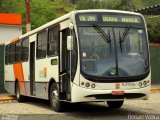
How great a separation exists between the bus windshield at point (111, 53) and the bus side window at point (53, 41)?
1.82 meters

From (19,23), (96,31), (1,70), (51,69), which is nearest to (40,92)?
(51,69)

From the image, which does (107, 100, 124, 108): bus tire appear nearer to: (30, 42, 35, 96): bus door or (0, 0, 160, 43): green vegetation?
(30, 42, 35, 96): bus door

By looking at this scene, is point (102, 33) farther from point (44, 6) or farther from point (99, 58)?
point (44, 6)

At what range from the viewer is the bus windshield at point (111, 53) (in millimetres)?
12617

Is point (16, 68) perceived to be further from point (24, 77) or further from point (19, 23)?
point (19, 23)

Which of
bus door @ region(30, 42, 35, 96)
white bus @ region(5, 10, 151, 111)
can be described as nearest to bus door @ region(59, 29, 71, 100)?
white bus @ region(5, 10, 151, 111)

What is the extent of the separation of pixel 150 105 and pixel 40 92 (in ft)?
13.5

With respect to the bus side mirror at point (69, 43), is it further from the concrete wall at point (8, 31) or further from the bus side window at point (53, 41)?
the concrete wall at point (8, 31)

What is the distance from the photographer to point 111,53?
1280cm

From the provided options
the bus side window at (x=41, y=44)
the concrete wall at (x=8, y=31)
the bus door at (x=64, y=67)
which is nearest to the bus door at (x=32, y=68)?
the bus side window at (x=41, y=44)

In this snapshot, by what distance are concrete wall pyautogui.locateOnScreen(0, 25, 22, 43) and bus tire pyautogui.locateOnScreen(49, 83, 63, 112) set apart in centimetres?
3803

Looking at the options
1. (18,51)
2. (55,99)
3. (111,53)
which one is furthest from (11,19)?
(111,53)

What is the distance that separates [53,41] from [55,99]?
1.97 metres

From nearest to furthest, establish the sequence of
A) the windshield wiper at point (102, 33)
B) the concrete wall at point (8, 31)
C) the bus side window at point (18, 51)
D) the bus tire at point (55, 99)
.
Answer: the windshield wiper at point (102, 33)
the bus tire at point (55, 99)
the bus side window at point (18, 51)
the concrete wall at point (8, 31)
